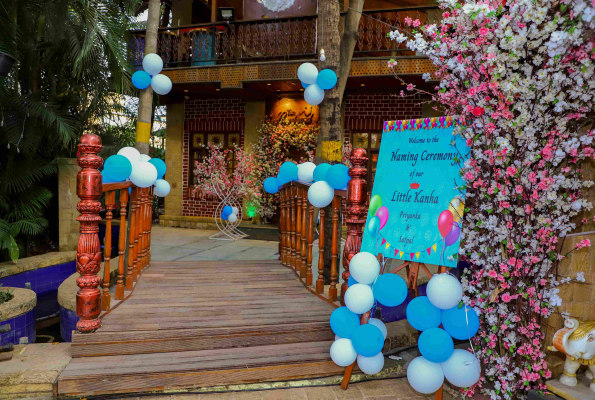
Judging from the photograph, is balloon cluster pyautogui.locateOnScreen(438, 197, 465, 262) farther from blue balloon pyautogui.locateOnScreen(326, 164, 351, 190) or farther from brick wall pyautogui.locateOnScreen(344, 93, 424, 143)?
brick wall pyautogui.locateOnScreen(344, 93, 424, 143)

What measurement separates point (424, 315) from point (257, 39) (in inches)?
289

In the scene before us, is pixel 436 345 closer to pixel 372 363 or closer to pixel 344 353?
pixel 372 363

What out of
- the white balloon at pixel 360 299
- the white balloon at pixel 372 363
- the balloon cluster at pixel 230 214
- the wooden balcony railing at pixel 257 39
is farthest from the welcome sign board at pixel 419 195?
the wooden balcony railing at pixel 257 39

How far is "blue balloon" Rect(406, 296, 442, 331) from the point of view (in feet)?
6.56

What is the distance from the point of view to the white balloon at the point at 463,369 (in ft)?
6.45

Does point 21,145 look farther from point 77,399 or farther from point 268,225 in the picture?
point 268,225

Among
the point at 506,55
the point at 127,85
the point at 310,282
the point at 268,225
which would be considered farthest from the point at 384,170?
the point at 268,225

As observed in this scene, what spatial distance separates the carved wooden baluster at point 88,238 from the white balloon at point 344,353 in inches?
56.7

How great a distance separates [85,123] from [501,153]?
6.47 m

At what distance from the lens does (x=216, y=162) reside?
322 inches

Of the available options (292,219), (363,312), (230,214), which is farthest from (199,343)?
(230,214)

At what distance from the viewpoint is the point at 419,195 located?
7.16ft

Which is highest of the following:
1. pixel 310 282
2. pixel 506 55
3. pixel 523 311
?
pixel 506 55

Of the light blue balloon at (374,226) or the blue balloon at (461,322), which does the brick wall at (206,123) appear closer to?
the light blue balloon at (374,226)
